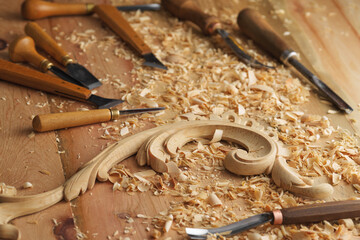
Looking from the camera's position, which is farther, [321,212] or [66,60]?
[66,60]

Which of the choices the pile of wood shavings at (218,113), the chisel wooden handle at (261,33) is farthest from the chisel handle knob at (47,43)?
the chisel wooden handle at (261,33)

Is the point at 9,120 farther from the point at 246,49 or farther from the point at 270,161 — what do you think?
the point at 246,49

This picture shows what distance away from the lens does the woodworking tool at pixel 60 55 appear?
1.51 m

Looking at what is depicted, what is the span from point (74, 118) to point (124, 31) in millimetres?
552

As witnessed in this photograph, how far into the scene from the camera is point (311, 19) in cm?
200

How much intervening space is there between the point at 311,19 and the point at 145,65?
853 mm

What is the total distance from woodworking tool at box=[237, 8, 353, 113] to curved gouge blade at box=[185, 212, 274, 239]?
620 millimetres

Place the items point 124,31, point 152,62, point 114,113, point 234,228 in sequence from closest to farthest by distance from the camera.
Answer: point 234,228 → point 114,113 → point 152,62 → point 124,31

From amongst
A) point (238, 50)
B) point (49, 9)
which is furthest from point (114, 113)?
point (49, 9)

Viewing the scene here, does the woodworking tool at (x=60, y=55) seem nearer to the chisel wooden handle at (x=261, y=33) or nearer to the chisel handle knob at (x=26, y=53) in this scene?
the chisel handle knob at (x=26, y=53)

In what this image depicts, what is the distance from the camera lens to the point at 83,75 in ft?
5.01

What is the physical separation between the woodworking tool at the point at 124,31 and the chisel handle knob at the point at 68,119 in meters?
0.34

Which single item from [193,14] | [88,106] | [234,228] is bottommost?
[88,106]

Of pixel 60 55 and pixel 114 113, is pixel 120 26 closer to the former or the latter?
pixel 60 55
